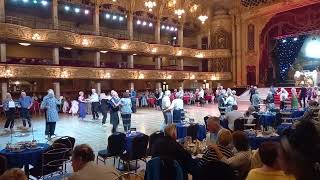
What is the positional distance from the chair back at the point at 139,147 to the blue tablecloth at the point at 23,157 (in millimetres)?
1704

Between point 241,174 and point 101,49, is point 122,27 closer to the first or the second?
point 101,49

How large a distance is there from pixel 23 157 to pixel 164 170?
3146mm

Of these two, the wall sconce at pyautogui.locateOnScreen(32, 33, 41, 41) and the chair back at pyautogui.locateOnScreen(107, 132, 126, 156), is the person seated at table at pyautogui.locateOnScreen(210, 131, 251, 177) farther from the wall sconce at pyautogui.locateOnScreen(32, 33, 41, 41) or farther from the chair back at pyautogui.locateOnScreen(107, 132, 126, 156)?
the wall sconce at pyautogui.locateOnScreen(32, 33, 41, 41)

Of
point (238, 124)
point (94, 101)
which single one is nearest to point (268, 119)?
point (238, 124)

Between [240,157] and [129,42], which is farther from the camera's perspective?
[129,42]

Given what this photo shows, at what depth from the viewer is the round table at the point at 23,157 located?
5594 millimetres

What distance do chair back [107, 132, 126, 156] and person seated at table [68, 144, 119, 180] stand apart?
2.96 meters

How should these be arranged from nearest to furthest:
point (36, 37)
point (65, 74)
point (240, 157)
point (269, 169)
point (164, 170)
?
point (269, 169) → point (164, 170) → point (240, 157) → point (36, 37) → point (65, 74)

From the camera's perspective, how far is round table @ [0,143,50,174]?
559 cm

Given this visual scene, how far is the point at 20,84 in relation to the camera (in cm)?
2627

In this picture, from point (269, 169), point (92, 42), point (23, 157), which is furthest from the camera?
point (92, 42)

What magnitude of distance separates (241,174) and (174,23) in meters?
31.1

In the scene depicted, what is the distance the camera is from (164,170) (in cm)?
372

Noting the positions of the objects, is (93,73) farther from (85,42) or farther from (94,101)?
(94,101)
